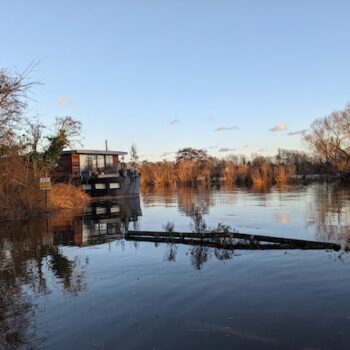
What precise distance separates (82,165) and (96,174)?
10.2 feet

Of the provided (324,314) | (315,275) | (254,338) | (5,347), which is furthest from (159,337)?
(315,275)

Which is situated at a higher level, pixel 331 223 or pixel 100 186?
pixel 100 186

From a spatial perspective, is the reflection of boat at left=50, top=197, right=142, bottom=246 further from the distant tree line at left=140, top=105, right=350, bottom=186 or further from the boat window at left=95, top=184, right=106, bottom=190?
the distant tree line at left=140, top=105, right=350, bottom=186

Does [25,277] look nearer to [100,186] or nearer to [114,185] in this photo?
[100,186]

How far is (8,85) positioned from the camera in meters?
21.5

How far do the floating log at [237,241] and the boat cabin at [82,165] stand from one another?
30.7m

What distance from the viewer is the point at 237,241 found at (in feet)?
44.1

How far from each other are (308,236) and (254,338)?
9.35m

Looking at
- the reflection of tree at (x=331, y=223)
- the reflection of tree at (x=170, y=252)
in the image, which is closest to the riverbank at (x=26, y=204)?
the reflection of tree at (x=170, y=252)

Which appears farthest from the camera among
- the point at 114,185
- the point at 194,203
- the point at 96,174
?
the point at 114,185

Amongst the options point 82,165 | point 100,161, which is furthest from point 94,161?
point 82,165

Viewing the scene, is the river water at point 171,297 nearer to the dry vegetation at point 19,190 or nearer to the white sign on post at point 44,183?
the dry vegetation at point 19,190

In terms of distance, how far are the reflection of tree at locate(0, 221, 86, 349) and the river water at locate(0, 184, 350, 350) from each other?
3 cm

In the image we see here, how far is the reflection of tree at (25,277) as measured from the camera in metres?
6.96
